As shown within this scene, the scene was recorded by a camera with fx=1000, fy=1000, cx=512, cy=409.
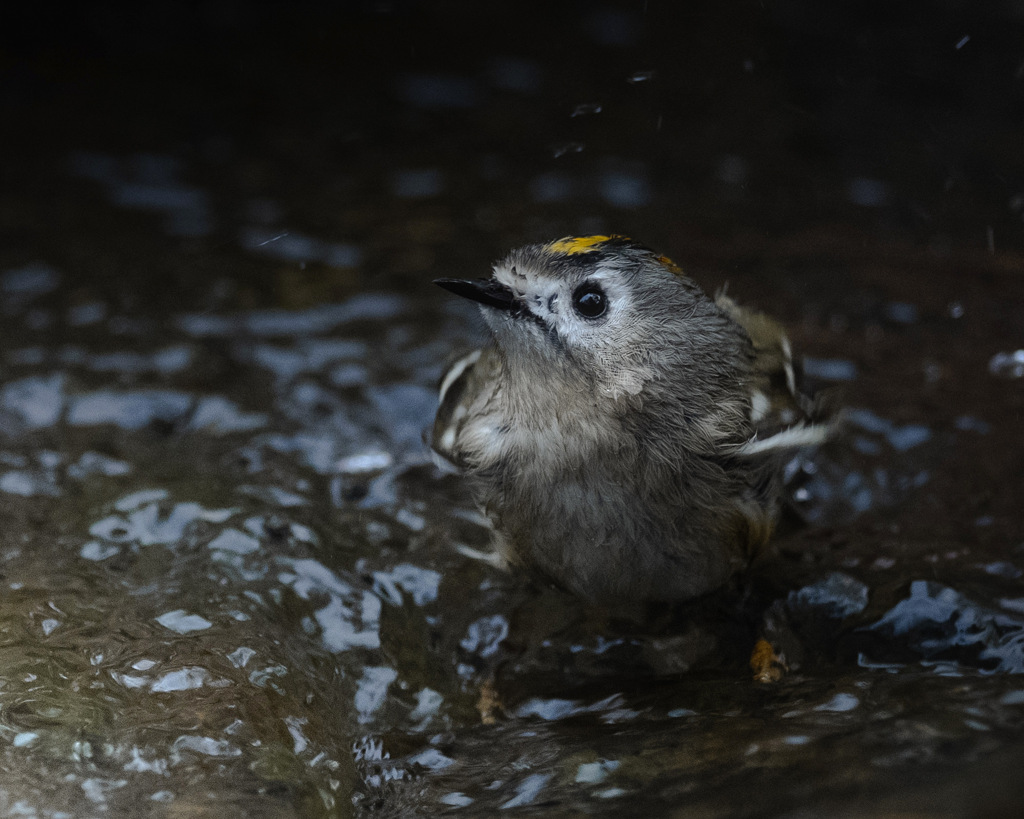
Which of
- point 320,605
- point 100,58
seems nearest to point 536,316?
point 320,605

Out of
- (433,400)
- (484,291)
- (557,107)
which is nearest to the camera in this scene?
(484,291)

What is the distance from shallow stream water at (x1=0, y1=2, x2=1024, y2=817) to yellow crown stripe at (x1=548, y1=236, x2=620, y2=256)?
119 centimetres

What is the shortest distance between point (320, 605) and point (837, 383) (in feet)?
7.74

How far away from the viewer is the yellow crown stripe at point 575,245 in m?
2.78

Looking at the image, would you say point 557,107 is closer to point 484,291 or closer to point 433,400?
point 433,400

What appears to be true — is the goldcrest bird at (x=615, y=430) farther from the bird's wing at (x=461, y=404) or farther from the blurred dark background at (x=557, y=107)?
the blurred dark background at (x=557, y=107)

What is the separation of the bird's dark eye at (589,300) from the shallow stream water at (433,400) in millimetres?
1098

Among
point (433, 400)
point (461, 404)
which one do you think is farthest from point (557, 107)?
point (461, 404)

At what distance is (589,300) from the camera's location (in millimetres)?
2768

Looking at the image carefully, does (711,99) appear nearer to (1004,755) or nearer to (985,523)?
(985,523)

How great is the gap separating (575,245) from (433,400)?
61.1 inches

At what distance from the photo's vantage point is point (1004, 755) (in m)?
1.82

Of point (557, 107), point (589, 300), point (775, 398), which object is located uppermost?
point (557, 107)

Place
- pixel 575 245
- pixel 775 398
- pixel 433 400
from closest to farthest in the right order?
pixel 575 245
pixel 775 398
pixel 433 400
